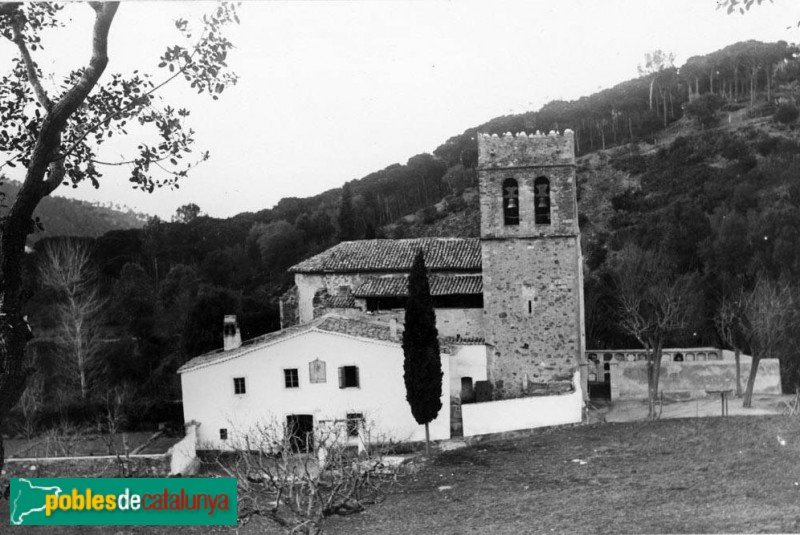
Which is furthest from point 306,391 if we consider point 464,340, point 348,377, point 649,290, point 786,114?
point 786,114

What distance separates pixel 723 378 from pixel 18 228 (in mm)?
20606

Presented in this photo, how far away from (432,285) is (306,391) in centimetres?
563

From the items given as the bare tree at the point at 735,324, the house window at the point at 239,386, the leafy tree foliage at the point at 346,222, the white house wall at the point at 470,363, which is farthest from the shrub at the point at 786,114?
the house window at the point at 239,386

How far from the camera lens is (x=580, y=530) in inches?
369

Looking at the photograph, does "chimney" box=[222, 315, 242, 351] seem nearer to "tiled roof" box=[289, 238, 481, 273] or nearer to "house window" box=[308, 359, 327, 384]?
"house window" box=[308, 359, 327, 384]

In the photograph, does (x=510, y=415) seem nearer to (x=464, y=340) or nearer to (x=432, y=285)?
(x=464, y=340)

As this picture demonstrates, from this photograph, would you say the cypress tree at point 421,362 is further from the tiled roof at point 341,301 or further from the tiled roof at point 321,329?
the tiled roof at point 341,301

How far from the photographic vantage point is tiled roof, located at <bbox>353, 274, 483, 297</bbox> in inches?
854

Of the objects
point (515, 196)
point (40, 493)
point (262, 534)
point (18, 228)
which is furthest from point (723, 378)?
point (18, 228)

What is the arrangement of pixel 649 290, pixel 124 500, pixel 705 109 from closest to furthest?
pixel 124 500
pixel 649 290
pixel 705 109

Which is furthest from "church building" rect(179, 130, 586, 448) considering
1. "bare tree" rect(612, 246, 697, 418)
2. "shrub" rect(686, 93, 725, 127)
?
"shrub" rect(686, 93, 725, 127)

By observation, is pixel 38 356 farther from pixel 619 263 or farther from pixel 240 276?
pixel 619 263

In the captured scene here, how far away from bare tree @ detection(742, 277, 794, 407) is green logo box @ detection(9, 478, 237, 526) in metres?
15.3

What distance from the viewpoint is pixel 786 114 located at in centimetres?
3812
